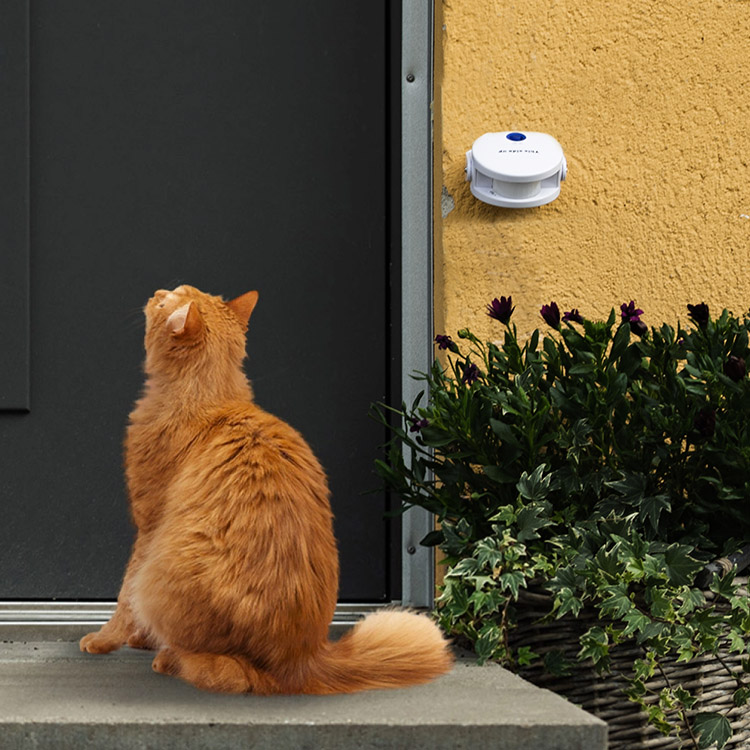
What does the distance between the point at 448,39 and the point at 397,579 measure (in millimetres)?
1452

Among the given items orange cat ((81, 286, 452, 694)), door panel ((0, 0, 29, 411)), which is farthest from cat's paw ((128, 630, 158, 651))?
door panel ((0, 0, 29, 411))

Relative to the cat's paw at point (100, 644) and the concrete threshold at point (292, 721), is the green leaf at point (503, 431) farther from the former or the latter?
the cat's paw at point (100, 644)

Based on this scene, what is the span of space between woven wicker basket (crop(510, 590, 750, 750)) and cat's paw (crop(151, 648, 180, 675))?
2.22 ft

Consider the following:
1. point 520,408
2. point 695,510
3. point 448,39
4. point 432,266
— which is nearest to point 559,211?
point 432,266

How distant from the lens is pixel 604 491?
74.4 inches

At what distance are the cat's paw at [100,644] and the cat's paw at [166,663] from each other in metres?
0.19

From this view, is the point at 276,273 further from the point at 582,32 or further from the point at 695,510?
the point at 695,510

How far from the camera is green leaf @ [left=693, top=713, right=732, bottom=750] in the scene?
169cm

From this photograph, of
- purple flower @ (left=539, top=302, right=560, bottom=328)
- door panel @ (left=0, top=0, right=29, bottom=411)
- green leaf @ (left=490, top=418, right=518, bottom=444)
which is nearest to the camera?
green leaf @ (left=490, top=418, right=518, bottom=444)

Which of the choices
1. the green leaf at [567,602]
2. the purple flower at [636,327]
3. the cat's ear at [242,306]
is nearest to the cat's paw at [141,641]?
the cat's ear at [242,306]

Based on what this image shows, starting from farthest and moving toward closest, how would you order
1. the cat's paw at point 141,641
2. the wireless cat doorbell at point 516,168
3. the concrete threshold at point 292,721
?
the wireless cat doorbell at point 516,168
the cat's paw at point 141,641
the concrete threshold at point 292,721

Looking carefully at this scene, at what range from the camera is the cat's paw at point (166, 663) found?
165 cm

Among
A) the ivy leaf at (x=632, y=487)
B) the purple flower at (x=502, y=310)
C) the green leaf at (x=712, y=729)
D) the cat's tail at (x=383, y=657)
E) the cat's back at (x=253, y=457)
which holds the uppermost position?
the purple flower at (x=502, y=310)

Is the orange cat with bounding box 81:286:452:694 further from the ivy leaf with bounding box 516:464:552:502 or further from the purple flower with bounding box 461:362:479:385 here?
the purple flower with bounding box 461:362:479:385
